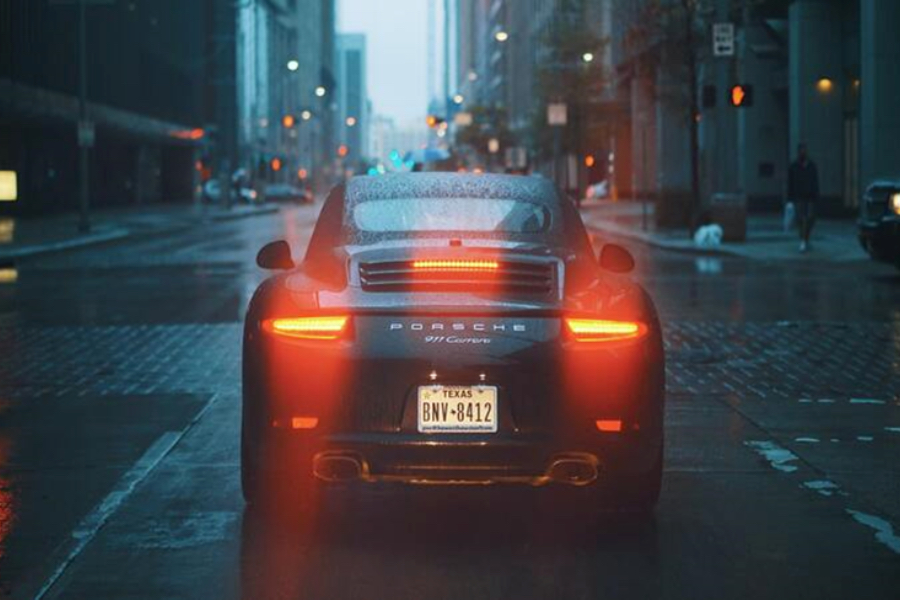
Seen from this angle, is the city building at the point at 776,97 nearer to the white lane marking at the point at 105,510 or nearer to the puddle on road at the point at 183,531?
the white lane marking at the point at 105,510

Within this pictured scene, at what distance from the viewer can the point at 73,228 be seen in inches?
1757

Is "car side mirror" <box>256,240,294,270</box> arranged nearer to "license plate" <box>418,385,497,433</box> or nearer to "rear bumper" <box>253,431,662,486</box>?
"rear bumper" <box>253,431,662,486</box>

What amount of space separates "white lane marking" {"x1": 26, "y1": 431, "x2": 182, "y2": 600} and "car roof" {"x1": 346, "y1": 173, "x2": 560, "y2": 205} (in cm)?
189

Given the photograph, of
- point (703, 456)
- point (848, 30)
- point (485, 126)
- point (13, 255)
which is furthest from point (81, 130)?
point (485, 126)

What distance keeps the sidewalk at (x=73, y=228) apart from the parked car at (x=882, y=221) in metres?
16.7

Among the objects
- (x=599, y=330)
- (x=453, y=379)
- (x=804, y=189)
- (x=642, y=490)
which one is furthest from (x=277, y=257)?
(x=804, y=189)

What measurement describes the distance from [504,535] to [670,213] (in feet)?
106

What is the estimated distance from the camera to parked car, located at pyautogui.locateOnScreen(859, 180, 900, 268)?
19752 millimetres

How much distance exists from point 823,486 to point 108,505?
3.64 meters

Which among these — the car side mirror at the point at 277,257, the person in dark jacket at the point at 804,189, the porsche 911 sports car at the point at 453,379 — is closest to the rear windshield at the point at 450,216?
the car side mirror at the point at 277,257

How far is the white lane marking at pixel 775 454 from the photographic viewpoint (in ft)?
26.1

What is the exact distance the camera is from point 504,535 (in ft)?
21.4

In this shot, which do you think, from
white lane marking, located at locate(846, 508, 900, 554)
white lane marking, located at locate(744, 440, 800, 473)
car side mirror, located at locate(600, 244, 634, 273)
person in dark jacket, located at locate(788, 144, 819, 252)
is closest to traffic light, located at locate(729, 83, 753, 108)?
person in dark jacket, located at locate(788, 144, 819, 252)

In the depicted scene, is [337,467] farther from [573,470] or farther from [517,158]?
[517,158]
